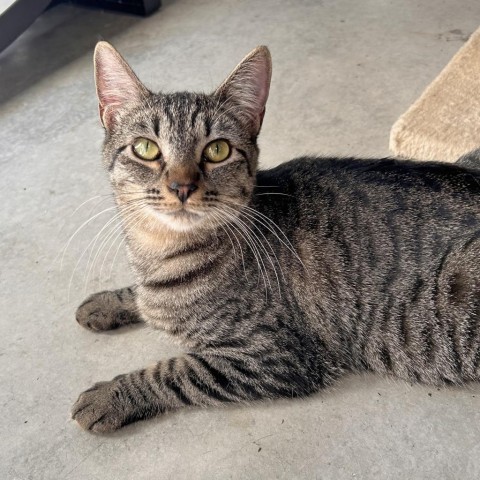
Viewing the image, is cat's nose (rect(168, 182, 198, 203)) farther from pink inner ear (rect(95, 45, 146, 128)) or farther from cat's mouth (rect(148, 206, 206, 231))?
pink inner ear (rect(95, 45, 146, 128))

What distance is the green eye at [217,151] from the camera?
1615mm

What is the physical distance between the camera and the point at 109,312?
6.36 feet

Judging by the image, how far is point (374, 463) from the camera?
60.5 inches

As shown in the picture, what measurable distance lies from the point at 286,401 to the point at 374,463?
0.29m

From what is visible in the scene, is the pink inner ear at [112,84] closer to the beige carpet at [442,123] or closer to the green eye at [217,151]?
the green eye at [217,151]

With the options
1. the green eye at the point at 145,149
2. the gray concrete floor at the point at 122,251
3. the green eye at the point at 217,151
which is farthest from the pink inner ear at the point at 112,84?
the gray concrete floor at the point at 122,251

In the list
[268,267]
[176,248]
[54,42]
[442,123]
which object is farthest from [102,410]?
[54,42]

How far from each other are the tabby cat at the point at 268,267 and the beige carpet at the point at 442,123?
482 mm

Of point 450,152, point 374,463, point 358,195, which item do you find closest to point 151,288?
point 358,195

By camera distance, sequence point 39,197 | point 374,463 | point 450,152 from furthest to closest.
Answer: point 39,197
point 450,152
point 374,463

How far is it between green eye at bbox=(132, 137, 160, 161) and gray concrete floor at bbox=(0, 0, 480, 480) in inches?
24.6

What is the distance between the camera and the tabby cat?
1.63m

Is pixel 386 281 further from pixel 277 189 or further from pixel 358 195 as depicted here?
pixel 277 189

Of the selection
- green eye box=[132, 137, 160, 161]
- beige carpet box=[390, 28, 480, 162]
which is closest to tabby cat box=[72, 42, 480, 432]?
green eye box=[132, 137, 160, 161]
